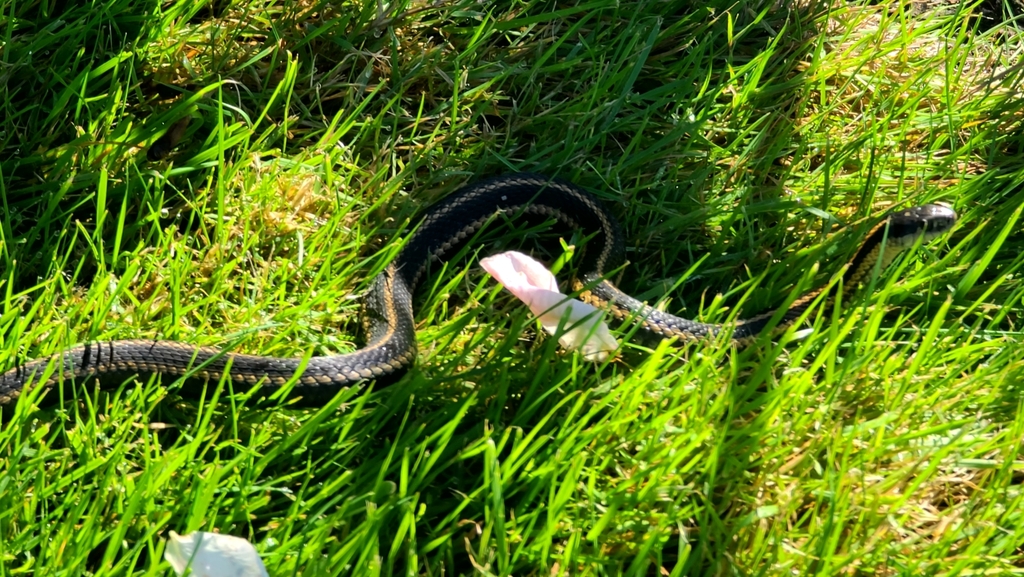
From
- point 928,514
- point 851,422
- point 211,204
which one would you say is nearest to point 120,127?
point 211,204

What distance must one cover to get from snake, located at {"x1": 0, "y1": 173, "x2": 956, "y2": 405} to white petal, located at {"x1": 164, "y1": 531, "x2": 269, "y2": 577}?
449mm

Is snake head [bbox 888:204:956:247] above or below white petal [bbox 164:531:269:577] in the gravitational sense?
above

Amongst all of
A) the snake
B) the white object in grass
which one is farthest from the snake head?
the white object in grass

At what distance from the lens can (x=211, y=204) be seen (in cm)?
322

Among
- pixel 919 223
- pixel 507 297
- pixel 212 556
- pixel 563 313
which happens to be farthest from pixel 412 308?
pixel 919 223

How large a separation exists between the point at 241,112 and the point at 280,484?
1.34 metres

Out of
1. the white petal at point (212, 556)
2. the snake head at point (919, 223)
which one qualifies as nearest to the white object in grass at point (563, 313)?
the white petal at point (212, 556)

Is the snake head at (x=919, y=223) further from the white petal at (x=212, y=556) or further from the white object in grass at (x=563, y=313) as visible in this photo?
the white petal at (x=212, y=556)

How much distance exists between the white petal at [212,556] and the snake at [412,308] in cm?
45

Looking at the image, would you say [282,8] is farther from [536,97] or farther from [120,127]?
[536,97]

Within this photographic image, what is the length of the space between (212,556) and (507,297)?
133 cm

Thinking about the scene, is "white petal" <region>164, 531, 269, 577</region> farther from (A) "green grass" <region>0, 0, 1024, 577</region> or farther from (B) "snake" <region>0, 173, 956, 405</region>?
(B) "snake" <region>0, 173, 956, 405</region>

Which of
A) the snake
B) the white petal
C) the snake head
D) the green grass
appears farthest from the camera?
the snake head

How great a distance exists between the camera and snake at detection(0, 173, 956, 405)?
2.65 meters
